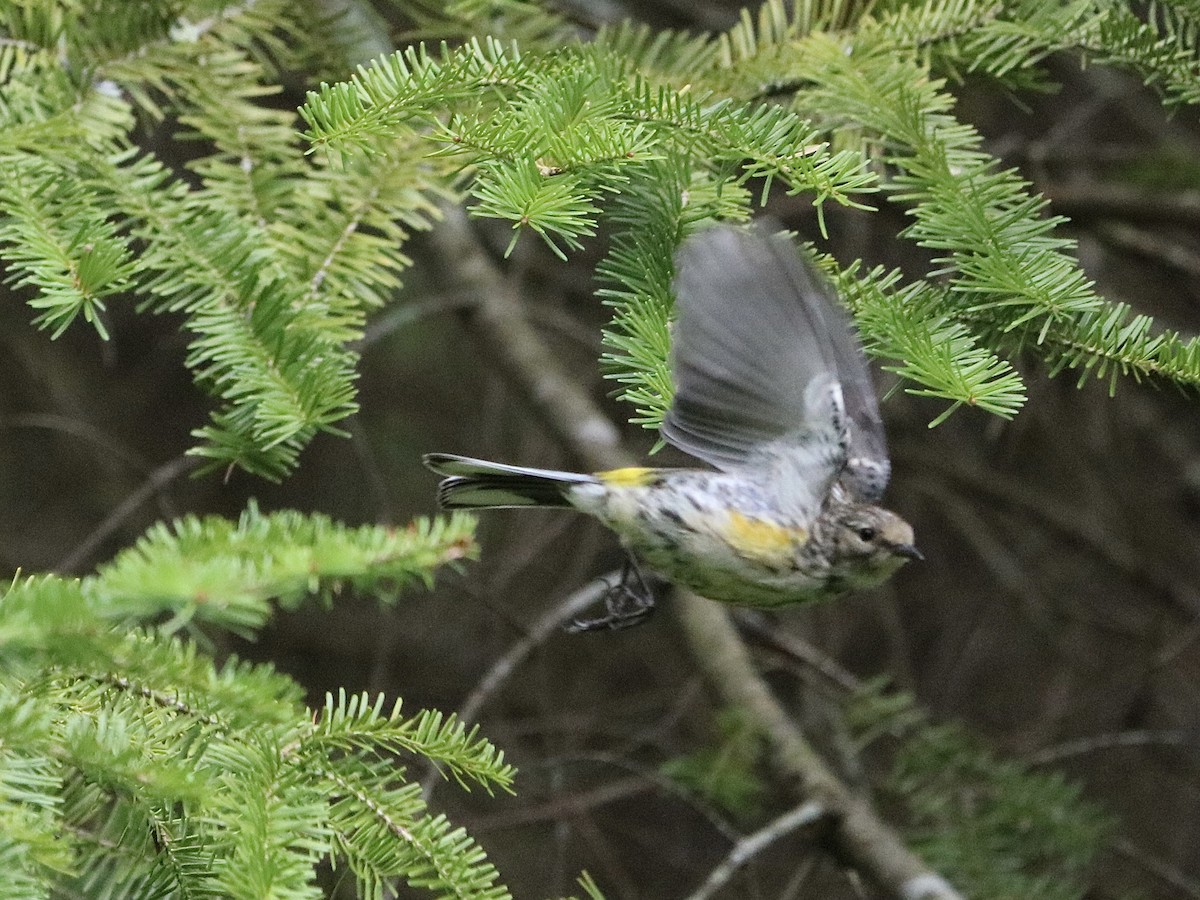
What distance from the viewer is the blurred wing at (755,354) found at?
68.2 inches

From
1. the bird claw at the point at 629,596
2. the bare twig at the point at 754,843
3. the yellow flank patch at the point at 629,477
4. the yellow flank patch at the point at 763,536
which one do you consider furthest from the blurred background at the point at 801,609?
the yellow flank patch at the point at 763,536

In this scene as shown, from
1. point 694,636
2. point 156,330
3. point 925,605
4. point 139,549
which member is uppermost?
point 139,549

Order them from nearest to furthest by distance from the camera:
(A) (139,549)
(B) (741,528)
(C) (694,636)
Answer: (A) (139,549) → (B) (741,528) → (C) (694,636)

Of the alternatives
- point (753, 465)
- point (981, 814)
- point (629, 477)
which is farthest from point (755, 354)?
point (981, 814)

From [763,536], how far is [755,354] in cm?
40

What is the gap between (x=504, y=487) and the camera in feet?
7.39

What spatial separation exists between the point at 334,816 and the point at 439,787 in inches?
69.3

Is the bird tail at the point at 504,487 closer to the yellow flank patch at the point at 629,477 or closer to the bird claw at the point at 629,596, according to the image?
A: the yellow flank patch at the point at 629,477

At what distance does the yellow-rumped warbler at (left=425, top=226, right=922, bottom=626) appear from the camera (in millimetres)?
1764

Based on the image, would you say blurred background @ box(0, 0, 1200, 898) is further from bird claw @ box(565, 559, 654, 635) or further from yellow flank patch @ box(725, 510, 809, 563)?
yellow flank patch @ box(725, 510, 809, 563)

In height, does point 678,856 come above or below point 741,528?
below

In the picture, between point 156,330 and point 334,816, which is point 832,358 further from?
point 156,330

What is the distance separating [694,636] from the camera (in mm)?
2932

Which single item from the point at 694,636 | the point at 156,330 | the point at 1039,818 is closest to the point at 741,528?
the point at 694,636
